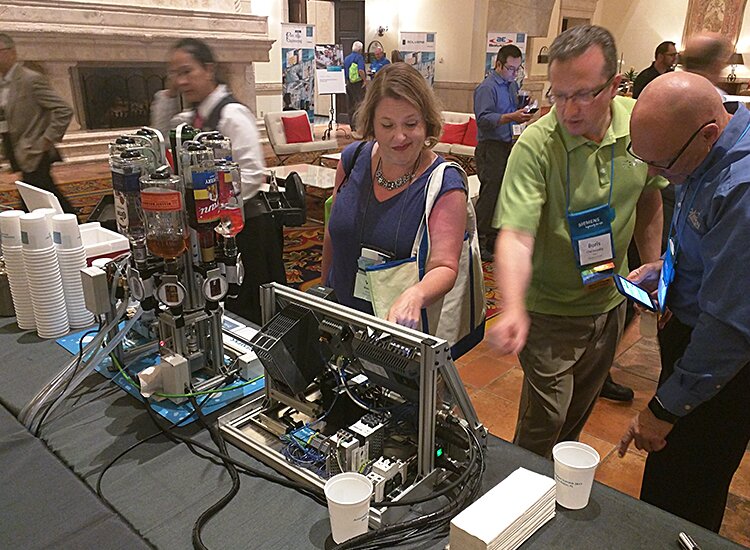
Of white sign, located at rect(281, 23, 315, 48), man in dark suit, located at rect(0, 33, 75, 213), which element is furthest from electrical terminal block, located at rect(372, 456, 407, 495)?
white sign, located at rect(281, 23, 315, 48)

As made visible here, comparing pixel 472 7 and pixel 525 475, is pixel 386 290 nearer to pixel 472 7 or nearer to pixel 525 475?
pixel 525 475

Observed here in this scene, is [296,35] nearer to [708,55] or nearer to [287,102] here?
[287,102]

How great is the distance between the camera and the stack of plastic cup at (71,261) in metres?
1.58

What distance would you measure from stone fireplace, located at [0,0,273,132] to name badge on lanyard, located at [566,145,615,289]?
7.53 m

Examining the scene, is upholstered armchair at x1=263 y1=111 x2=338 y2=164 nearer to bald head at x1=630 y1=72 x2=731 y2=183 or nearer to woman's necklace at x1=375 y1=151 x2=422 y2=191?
woman's necklace at x1=375 y1=151 x2=422 y2=191

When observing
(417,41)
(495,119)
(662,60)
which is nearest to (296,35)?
(417,41)

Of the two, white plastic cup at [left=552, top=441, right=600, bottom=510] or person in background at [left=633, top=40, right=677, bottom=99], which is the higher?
person in background at [left=633, top=40, right=677, bottom=99]

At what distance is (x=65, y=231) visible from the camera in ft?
5.18

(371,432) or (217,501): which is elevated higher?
(371,432)

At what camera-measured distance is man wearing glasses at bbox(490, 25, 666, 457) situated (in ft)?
4.81

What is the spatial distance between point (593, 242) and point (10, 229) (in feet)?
5.01

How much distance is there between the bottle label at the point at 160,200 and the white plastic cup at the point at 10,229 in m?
0.60

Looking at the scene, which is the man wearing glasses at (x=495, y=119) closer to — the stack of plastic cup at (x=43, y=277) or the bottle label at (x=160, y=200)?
the stack of plastic cup at (x=43, y=277)

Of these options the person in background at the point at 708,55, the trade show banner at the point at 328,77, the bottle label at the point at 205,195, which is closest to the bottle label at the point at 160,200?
the bottle label at the point at 205,195
